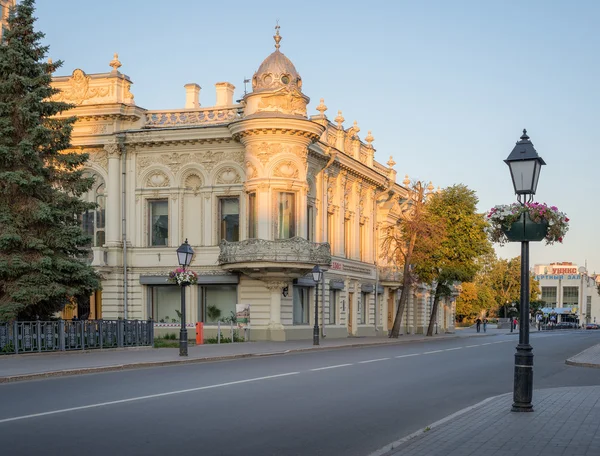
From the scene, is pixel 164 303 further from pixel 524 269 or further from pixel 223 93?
pixel 524 269

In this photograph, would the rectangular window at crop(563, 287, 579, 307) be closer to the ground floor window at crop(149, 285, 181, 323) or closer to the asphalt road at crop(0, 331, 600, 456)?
the ground floor window at crop(149, 285, 181, 323)

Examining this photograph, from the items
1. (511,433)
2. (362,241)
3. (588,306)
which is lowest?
(588,306)

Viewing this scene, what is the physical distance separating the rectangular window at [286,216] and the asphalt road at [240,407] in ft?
59.0

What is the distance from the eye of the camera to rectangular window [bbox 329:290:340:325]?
151ft

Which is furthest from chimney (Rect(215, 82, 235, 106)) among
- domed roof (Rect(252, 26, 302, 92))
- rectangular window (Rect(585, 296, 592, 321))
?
rectangular window (Rect(585, 296, 592, 321))

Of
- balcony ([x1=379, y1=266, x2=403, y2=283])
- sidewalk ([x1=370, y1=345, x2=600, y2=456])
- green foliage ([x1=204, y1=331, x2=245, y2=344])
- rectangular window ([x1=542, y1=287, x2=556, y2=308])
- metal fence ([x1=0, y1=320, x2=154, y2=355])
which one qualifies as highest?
balcony ([x1=379, y1=266, x2=403, y2=283])

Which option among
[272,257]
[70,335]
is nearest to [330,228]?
[272,257]

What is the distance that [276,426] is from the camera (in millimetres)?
11234

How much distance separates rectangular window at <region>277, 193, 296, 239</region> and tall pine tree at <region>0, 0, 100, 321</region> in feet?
40.3

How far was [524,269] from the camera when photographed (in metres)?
12.3

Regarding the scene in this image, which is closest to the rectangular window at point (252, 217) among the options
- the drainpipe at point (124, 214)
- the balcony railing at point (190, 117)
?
the balcony railing at point (190, 117)

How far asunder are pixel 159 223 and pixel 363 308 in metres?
15.6

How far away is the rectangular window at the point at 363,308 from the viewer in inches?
2016

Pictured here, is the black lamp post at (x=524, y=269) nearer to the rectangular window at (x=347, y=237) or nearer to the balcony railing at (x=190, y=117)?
the balcony railing at (x=190, y=117)
